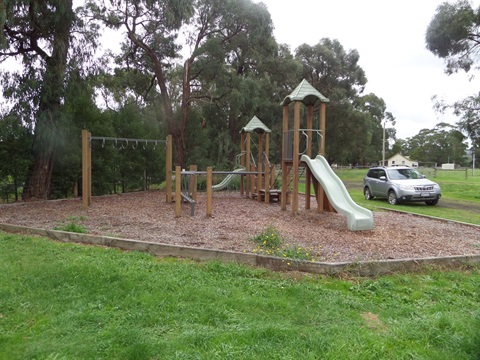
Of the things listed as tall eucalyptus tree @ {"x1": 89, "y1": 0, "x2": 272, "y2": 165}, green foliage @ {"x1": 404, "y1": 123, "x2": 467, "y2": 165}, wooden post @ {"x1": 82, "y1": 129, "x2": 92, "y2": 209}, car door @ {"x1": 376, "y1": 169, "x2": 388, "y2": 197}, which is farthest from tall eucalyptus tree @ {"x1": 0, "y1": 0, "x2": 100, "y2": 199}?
green foliage @ {"x1": 404, "y1": 123, "x2": 467, "y2": 165}

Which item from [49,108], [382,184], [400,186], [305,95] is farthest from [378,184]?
[49,108]

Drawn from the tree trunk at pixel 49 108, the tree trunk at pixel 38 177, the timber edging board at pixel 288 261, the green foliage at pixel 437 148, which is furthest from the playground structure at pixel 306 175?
the green foliage at pixel 437 148

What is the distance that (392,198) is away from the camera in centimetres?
1281

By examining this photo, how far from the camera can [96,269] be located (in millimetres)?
4156

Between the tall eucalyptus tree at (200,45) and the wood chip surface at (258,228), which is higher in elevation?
the tall eucalyptus tree at (200,45)

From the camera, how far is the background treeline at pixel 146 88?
1072cm

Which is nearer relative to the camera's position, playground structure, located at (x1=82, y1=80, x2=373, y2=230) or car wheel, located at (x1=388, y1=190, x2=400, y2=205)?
playground structure, located at (x1=82, y1=80, x2=373, y2=230)

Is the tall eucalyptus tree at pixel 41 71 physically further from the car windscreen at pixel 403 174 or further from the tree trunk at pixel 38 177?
the car windscreen at pixel 403 174

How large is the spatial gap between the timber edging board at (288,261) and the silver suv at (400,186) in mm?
7717

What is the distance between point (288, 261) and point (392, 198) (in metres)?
9.54

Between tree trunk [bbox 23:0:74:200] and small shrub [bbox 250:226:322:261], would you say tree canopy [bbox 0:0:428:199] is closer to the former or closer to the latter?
tree trunk [bbox 23:0:74:200]

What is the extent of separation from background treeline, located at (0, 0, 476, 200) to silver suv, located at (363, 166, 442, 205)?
201 inches

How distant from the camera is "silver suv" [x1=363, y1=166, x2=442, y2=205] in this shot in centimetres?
1232

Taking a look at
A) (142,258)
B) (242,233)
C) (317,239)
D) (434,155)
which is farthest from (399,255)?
(434,155)
